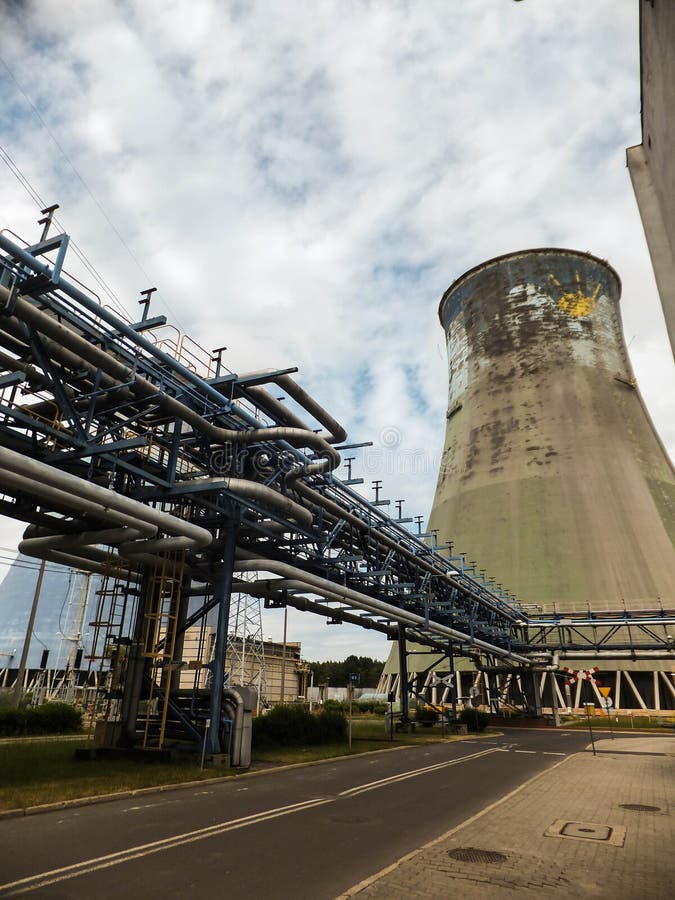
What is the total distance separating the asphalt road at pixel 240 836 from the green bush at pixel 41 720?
46.2 ft

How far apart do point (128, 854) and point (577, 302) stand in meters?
53.0

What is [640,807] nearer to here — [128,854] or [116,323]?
[128,854]

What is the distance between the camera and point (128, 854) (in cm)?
652

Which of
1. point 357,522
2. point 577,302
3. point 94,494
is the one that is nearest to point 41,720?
point 357,522

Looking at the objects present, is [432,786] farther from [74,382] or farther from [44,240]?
[44,240]

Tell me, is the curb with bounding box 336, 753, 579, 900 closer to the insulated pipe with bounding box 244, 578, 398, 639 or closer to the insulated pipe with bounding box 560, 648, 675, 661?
the insulated pipe with bounding box 244, 578, 398, 639

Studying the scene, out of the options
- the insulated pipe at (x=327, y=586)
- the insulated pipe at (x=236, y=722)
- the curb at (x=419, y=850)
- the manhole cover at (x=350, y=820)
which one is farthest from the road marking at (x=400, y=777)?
the insulated pipe at (x=327, y=586)

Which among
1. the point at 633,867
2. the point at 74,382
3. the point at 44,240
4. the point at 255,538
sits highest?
the point at 44,240

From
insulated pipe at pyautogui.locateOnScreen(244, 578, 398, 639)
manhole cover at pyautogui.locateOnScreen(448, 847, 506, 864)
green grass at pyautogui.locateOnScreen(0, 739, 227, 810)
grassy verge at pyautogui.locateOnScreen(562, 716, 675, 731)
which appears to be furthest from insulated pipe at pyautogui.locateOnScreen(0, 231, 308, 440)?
grassy verge at pyautogui.locateOnScreen(562, 716, 675, 731)

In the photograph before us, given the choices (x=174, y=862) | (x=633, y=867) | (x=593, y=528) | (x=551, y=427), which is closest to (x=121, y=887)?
(x=174, y=862)

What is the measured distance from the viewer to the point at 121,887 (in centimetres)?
542

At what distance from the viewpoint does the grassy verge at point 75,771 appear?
964 cm

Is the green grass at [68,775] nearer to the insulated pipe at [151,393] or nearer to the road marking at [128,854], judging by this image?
the road marking at [128,854]

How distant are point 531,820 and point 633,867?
103 inches
